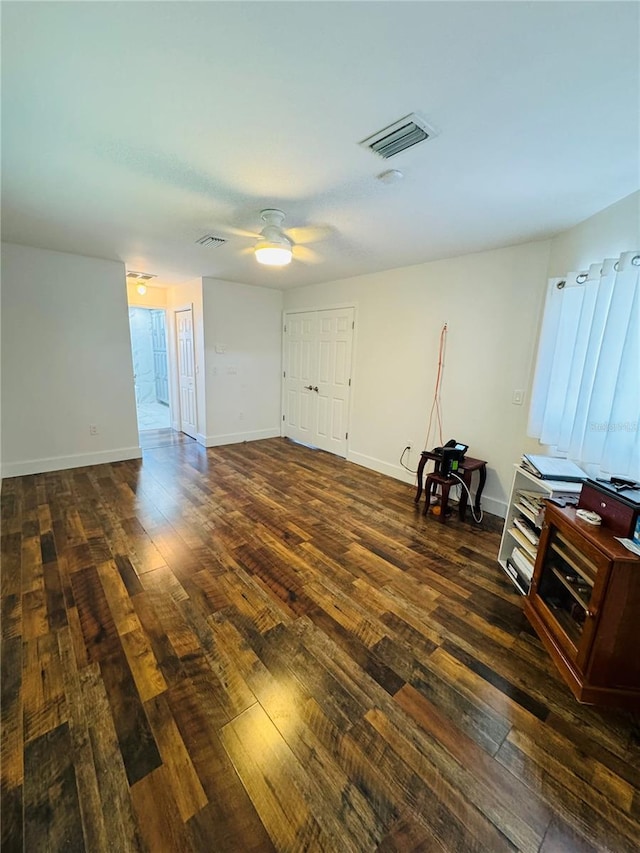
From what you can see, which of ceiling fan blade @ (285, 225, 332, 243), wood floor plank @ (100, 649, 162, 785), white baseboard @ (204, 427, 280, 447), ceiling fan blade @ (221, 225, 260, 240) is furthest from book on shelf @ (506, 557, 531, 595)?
white baseboard @ (204, 427, 280, 447)

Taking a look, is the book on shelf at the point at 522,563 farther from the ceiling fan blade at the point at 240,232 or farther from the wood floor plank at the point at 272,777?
the ceiling fan blade at the point at 240,232

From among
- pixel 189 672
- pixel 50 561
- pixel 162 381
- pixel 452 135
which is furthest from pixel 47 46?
pixel 162 381

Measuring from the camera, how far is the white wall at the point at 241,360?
4.78 m

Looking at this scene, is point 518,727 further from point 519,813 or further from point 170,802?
point 170,802

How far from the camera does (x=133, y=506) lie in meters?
3.10

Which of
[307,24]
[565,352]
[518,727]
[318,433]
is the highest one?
[307,24]

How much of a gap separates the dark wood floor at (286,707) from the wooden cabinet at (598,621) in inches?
4.2

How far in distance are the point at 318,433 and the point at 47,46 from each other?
14.2 feet

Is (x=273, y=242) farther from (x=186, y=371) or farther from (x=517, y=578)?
(x=186, y=371)

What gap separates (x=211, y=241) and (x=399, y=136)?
2.08m

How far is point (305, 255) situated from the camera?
3.38 metres

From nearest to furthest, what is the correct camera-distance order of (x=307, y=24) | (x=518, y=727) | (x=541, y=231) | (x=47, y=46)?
1. (x=307, y=24)
2. (x=47, y=46)
3. (x=518, y=727)
4. (x=541, y=231)

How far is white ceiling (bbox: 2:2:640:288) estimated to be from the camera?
103cm

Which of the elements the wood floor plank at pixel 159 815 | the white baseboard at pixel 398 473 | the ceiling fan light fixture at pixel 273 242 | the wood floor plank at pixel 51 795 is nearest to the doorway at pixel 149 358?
the white baseboard at pixel 398 473
